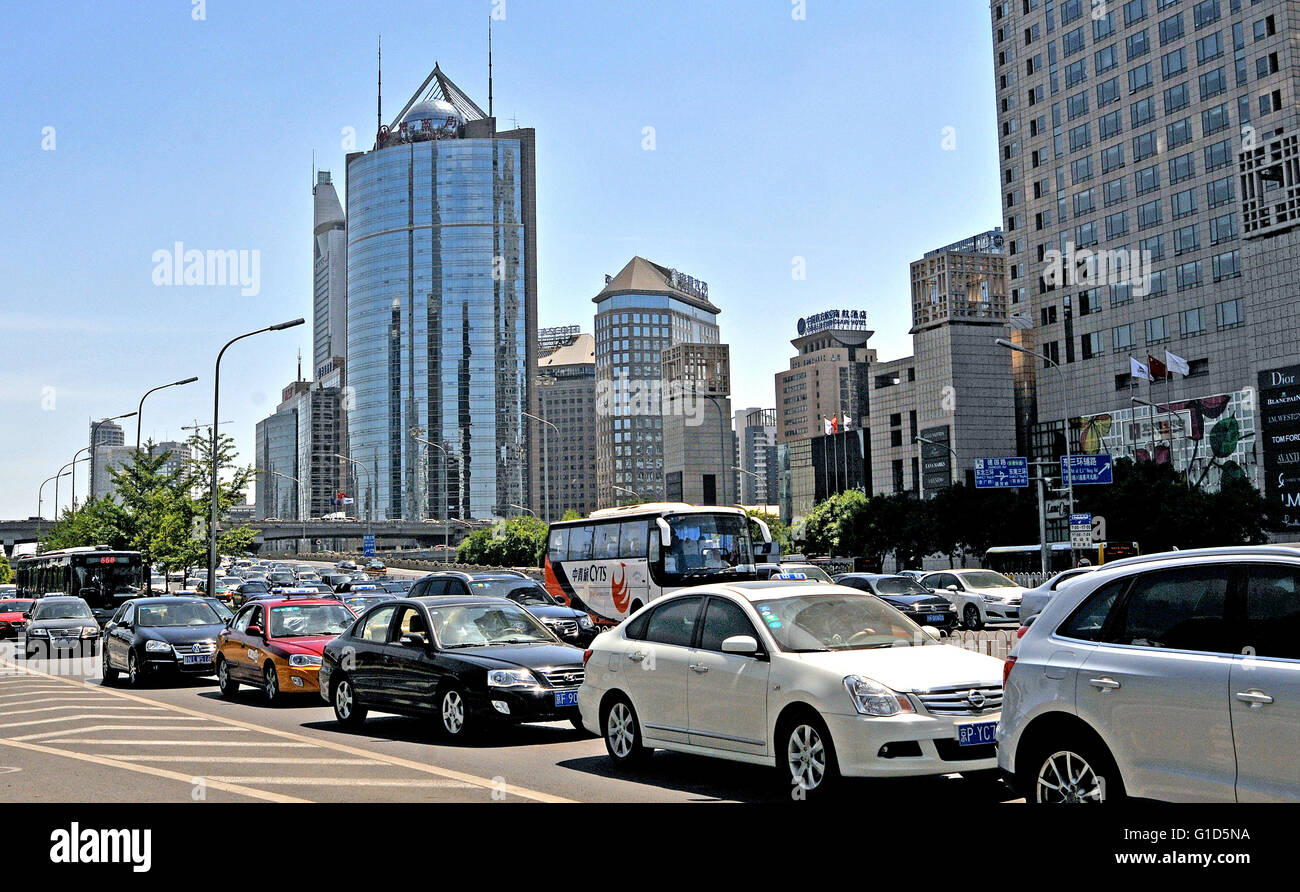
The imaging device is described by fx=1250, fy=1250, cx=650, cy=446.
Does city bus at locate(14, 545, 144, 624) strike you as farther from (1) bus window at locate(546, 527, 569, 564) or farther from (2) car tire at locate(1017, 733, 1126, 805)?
(2) car tire at locate(1017, 733, 1126, 805)

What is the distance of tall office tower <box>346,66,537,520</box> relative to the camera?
181375mm

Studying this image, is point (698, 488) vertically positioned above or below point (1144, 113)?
below

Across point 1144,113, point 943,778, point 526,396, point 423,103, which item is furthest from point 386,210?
point 943,778

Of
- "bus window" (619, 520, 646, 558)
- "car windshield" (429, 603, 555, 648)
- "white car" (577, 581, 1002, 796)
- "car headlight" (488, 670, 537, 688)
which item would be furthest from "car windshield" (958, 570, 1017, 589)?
"white car" (577, 581, 1002, 796)

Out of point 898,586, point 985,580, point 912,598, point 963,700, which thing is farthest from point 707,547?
point 963,700

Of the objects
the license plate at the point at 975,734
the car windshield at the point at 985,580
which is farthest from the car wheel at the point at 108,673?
the car windshield at the point at 985,580

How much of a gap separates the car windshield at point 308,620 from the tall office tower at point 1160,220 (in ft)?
177

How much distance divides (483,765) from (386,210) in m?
184

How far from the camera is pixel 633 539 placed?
29.9 meters

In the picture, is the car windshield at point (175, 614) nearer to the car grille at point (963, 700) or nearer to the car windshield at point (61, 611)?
the car windshield at point (61, 611)

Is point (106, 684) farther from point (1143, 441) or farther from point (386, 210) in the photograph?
point (386, 210)

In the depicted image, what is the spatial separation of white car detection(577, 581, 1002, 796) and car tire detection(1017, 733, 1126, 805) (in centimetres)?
138
